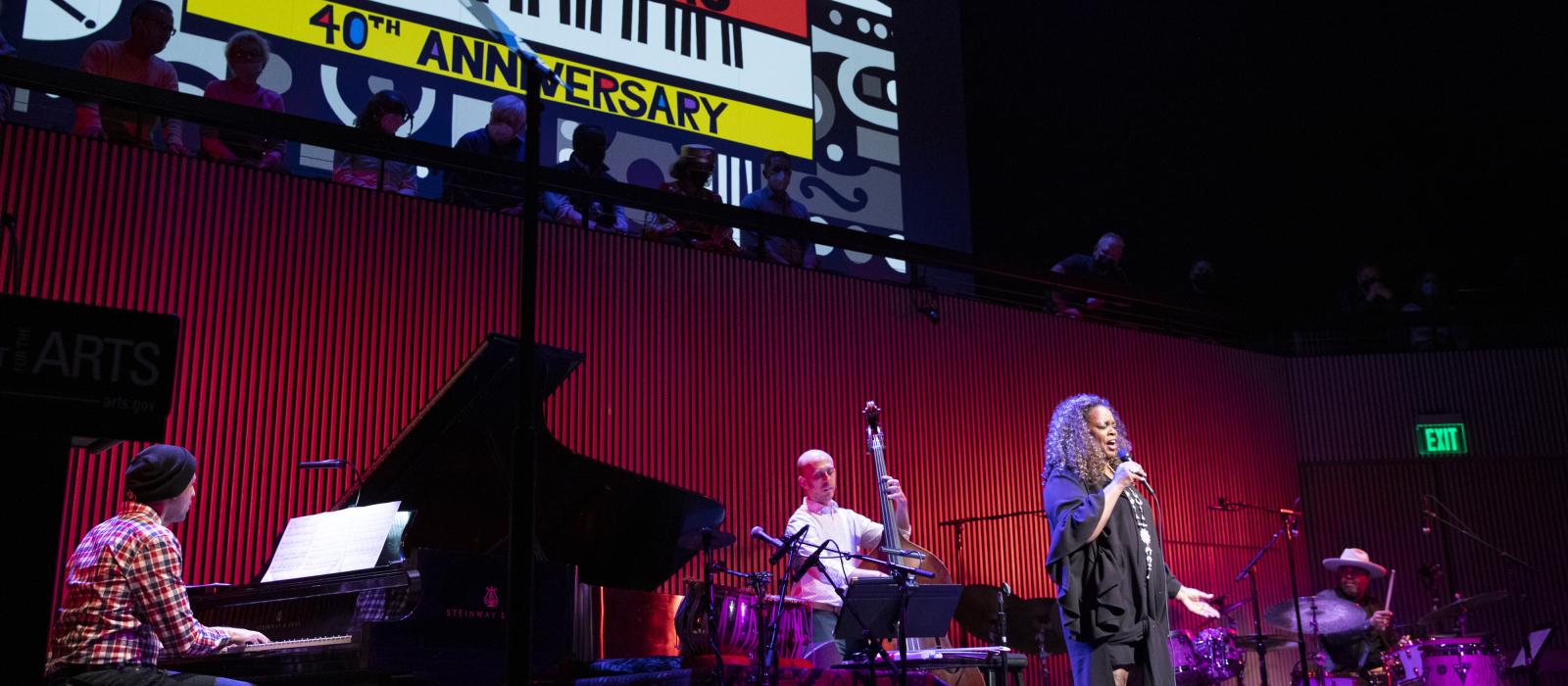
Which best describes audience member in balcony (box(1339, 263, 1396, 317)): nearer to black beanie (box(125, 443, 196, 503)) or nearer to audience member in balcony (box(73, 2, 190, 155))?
audience member in balcony (box(73, 2, 190, 155))

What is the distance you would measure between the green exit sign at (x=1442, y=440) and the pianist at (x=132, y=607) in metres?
8.51

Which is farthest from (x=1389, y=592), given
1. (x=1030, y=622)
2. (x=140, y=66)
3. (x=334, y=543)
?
(x=140, y=66)

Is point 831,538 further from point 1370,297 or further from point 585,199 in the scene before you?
point 1370,297

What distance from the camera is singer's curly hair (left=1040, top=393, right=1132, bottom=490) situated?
439 cm

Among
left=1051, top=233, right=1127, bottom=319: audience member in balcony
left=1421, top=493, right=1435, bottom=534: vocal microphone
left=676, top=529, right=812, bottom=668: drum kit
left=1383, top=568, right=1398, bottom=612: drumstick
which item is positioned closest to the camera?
left=676, top=529, right=812, bottom=668: drum kit

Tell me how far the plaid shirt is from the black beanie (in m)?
0.08

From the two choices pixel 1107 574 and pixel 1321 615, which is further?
pixel 1321 615

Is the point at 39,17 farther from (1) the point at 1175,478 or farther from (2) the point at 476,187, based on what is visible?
(1) the point at 1175,478

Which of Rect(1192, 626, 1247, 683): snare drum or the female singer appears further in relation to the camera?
Rect(1192, 626, 1247, 683): snare drum

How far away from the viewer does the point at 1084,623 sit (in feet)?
13.4

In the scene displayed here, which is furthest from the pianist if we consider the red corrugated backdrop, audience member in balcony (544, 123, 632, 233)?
audience member in balcony (544, 123, 632, 233)

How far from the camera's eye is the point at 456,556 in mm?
3934

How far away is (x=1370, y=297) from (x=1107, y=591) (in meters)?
6.57

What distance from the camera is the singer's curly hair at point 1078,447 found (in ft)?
14.4
